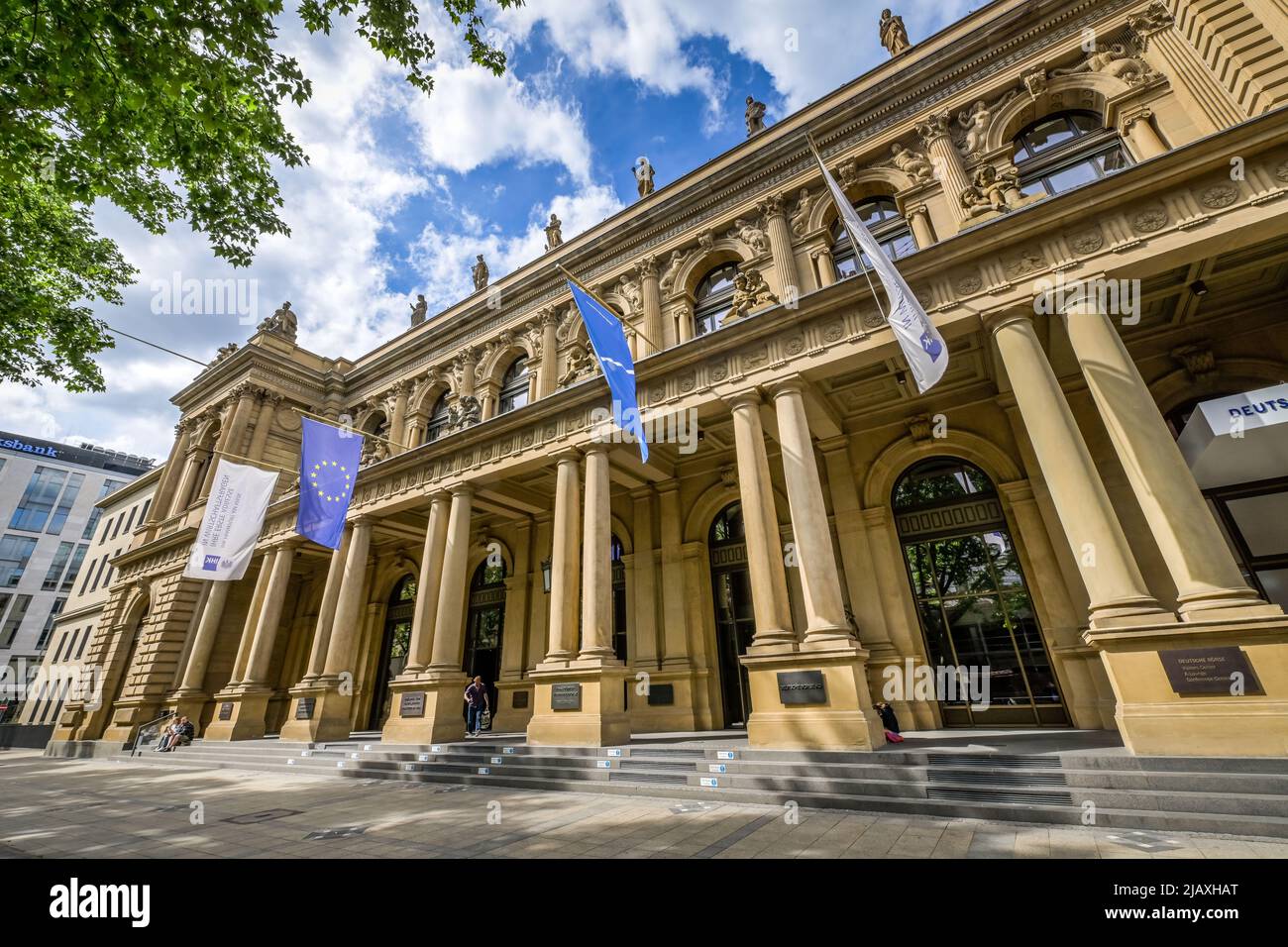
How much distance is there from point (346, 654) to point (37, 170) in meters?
12.0

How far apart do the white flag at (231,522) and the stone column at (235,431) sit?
917 cm

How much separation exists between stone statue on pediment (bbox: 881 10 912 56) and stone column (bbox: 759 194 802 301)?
622 centimetres

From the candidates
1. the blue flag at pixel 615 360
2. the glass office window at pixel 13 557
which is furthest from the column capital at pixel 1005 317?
the glass office window at pixel 13 557

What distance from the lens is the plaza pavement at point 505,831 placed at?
15.8 ft

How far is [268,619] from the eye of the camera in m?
17.6

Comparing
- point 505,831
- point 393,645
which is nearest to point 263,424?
point 393,645

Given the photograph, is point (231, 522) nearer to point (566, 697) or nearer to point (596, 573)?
point (596, 573)

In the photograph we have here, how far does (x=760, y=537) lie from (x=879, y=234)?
886 cm

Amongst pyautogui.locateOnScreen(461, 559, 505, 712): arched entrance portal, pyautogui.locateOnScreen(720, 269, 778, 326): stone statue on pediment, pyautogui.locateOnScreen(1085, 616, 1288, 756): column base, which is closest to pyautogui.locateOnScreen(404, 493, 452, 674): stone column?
pyautogui.locateOnScreen(461, 559, 505, 712): arched entrance portal

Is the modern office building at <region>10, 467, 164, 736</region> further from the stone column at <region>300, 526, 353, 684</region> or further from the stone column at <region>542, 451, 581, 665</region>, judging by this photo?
the stone column at <region>542, 451, 581, 665</region>

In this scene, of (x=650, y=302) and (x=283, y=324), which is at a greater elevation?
(x=283, y=324)
